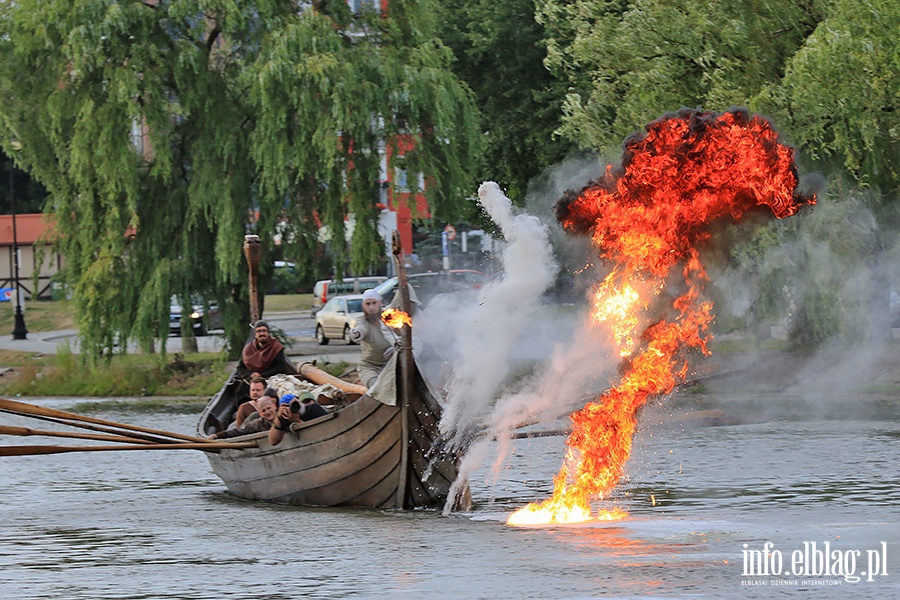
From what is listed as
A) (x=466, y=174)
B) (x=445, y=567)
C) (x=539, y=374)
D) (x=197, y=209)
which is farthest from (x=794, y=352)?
(x=445, y=567)

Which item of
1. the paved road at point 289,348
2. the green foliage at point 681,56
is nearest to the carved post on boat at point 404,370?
the green foliage at point 681,56

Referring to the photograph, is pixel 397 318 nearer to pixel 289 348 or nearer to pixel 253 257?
pixel 253 257

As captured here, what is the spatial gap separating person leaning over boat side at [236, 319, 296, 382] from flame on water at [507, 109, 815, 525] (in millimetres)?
5799

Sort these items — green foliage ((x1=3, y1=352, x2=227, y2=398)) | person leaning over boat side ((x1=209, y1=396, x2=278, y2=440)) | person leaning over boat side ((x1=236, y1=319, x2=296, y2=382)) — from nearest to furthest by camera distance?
person leaning over boat side ((x1=209, y1=396, x2=278, y2=440))
person leaning over boat side ((x1=236, y1=319, x2=296, y2=382))
green foliage ((x1=3, y1=352, x2=227, y2=398))

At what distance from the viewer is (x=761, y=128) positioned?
49.8 feet

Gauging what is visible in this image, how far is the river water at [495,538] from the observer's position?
12.0 metres

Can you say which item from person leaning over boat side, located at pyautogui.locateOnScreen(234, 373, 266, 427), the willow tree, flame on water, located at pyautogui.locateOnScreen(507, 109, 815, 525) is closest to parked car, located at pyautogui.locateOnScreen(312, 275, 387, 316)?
the willow tree

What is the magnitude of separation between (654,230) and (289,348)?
2451 centimetres

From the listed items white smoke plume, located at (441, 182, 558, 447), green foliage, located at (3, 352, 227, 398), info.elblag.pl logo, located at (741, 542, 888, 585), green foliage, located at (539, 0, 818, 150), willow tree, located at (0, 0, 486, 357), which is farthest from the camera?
green foliage, located at (3, 352, 227, 398)

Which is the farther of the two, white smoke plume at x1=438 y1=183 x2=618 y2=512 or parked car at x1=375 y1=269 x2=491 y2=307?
parked car at x1=375 y1=269 x2=491 y2=307

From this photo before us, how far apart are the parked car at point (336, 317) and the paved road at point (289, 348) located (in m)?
0.28

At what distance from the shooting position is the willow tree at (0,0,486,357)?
3158 centimetres

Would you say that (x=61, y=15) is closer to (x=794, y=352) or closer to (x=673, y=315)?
(x=794, y=352)

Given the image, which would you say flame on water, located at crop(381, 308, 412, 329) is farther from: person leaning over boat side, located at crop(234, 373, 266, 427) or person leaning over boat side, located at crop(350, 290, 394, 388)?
person leaning over boat side, located at crop(234, 373, 266, 427)
